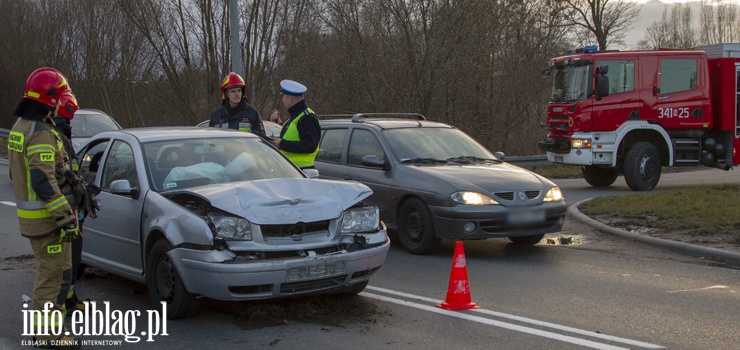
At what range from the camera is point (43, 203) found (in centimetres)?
527

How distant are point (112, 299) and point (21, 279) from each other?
144cm

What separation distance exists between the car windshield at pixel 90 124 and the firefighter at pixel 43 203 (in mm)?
11132

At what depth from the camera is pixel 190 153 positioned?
7047mm

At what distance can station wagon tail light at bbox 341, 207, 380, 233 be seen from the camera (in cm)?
635

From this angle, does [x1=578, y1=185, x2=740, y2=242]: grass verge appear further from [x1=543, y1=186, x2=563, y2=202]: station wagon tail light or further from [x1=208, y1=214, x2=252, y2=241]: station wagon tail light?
[x1=208, y1=214, x2=252, y2=241]: station wagon tail light

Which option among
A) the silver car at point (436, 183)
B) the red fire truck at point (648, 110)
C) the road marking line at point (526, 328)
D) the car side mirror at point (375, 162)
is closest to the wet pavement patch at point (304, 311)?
the road marking line at point (526, 328)

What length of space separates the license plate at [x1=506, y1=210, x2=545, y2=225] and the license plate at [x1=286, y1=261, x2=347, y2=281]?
3272mm

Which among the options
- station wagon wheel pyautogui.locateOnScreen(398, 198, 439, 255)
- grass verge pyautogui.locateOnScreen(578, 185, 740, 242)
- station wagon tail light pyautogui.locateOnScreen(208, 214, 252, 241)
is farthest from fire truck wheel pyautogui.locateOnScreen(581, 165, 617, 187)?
station wagon tail light pyautogui.locateOnScreen(208, 214, 252, 241)

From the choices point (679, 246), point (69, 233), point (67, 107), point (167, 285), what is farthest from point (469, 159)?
point (69, 233)

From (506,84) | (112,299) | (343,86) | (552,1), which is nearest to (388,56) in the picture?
(343,86)

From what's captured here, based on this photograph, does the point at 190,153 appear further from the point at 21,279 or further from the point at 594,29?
the point at 594,29

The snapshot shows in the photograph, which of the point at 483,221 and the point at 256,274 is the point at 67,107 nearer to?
the point at 256,274

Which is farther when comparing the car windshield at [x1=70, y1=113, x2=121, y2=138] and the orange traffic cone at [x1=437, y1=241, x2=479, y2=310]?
the car windshield at [x1=70, y1=113, x2=121, y2=138]

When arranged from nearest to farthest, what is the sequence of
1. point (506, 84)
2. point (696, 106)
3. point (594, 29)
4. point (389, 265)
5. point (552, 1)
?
point (389, 265) → point (696, 106) → point (506, 84) → point (552, 1) → point (594, 29)
